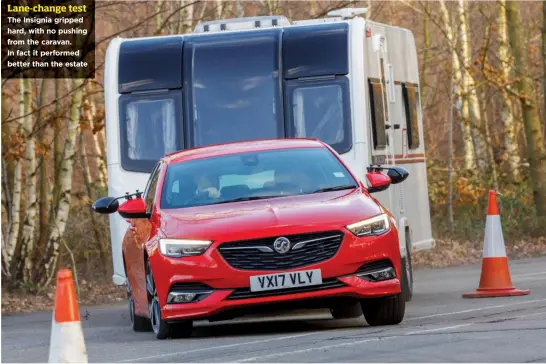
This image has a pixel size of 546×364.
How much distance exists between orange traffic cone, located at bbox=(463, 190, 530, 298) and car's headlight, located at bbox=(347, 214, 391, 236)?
3380 mm

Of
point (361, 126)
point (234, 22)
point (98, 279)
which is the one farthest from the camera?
point (98, 279)

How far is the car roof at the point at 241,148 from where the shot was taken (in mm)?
13094

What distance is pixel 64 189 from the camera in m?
22.2

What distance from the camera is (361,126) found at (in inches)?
590

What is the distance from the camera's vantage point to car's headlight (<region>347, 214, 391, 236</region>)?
449 inches

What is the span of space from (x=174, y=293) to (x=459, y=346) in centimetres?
289

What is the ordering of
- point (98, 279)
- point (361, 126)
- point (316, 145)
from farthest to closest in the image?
point (98, 279) < point (361, 126) < point (316, 145)

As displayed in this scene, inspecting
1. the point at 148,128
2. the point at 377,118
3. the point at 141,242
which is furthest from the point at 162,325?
the point at 377,118

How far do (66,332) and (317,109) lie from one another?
7.79 meters

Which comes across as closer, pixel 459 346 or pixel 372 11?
pixel 459 346

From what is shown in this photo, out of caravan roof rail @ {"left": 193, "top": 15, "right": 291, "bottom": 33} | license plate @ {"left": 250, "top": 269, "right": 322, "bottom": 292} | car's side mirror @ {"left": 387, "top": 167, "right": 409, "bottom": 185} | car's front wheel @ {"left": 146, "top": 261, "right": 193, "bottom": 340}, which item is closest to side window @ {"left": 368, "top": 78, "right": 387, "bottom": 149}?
caravan roof rail @ {"left": 193, "top": 15, "right": 291, "bottom": 33}

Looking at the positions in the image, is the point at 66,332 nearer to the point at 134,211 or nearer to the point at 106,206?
the point at 134,211

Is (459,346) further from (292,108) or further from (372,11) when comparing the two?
(372,11)

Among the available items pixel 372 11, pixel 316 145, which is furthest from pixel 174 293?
pixel 372 11
